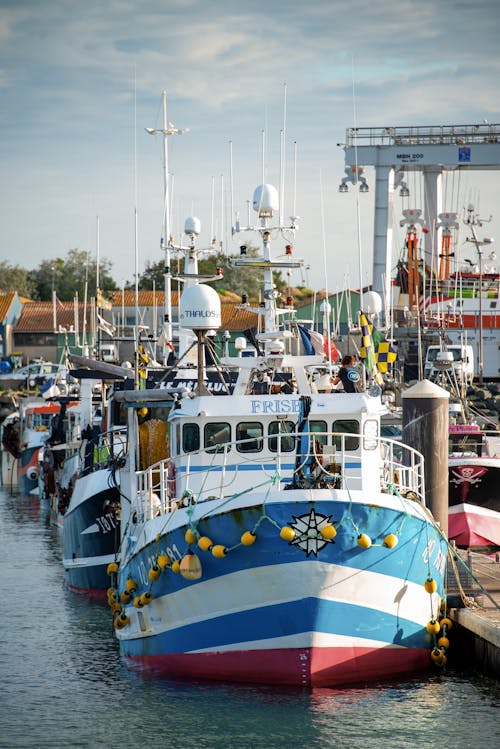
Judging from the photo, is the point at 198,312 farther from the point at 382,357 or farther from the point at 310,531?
the point at 382,357

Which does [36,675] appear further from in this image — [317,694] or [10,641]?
[317,694]

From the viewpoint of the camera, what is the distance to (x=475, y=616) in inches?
729

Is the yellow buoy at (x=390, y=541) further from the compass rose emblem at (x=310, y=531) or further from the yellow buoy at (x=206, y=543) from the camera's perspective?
the yellow buoy at (x=206, y=543)

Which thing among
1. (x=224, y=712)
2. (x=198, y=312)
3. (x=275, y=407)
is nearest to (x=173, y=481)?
(x=275, y=407)

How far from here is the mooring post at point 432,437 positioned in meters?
20.9

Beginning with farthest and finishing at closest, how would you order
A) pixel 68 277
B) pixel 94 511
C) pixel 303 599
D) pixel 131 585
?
pixel 68 277 < pixel 94 511 < pixel 131 585 < pixel 303 599

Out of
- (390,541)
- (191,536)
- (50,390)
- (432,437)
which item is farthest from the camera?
(50,390)

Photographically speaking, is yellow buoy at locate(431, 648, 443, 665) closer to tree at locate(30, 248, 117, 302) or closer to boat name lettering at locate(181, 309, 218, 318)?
boat name lettering at locate(181, 309, 218, 318)

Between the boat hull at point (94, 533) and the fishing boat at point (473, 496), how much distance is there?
7.26 metres

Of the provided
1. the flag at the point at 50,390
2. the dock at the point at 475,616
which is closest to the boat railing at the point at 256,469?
the dock at the point at 475,616

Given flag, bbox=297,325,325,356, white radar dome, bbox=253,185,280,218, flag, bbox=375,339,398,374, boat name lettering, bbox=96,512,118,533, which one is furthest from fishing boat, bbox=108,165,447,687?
flag, bbox=375,339,398,374

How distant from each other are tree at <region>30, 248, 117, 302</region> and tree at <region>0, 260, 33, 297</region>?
0.86 m

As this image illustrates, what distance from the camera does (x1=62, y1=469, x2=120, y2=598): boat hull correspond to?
2619 centimetres

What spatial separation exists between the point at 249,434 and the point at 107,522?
814 cm
